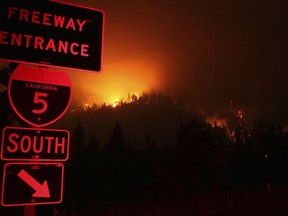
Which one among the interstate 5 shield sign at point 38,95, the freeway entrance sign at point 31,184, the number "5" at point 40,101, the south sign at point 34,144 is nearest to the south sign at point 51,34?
the interstate 5 shield sign at point 38,95

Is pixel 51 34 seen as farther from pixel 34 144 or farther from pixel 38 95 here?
pixel 34 144

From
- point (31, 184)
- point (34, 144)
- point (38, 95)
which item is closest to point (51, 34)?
point (38, 95)

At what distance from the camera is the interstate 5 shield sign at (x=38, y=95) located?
312 cm

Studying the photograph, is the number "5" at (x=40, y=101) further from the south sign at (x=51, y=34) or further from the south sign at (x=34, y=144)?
the south sign at (x=51, y=34)

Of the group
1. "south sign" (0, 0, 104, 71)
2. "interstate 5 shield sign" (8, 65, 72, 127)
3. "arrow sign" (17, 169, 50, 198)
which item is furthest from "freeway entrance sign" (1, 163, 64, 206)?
"south sign" (0, 0, 104, 71)

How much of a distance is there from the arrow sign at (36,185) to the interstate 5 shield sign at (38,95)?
463 millimetres

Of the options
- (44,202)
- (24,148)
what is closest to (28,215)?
(44,202)

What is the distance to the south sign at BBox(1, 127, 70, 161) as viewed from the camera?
2984 millimetres

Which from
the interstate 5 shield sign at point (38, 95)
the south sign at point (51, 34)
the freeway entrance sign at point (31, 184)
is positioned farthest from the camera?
the south sign at point (51, 34)

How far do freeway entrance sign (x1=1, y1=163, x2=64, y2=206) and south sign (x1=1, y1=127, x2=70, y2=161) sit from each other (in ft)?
0.24

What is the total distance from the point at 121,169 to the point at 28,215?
64141mm

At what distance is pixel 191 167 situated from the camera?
36969 millimetres

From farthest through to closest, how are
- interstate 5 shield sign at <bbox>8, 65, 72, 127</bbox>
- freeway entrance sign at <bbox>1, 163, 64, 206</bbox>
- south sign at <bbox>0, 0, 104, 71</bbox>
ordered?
south sign at <bbox>0, 0, 104, 71</bbox>
interstate 5 shield sign at <bbox>8, 65, 72, 127</bbox>
freeway entrance sign at <bbox>1, 163, 64, 206</bbox>

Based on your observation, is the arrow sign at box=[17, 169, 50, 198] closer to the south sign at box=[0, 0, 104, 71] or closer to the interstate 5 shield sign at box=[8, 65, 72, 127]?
the interstate 5 shield sign at box=[8, 65, 72, 127]
